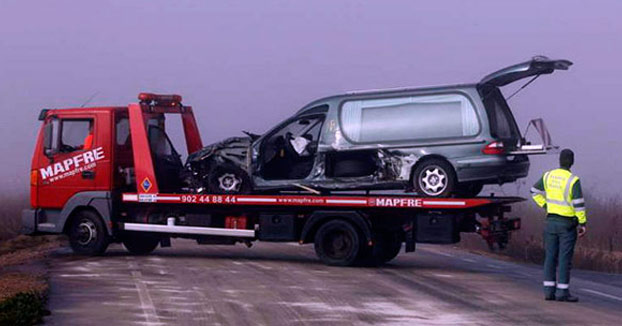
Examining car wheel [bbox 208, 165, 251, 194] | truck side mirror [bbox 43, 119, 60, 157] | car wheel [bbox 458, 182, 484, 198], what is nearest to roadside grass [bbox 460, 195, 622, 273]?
car wheel [bbox 458, 182, 484, 198]

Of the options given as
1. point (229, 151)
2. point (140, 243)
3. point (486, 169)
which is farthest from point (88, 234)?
point (486, 169)

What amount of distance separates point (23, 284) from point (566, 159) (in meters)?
7.36

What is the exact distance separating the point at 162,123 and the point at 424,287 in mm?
7205

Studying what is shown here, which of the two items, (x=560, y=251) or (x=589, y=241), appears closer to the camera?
(x=560, y=251)

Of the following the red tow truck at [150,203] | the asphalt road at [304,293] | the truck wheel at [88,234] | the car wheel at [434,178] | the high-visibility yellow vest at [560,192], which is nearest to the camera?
the asphalt road at [304,293]

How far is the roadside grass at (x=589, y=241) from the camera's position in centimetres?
2217

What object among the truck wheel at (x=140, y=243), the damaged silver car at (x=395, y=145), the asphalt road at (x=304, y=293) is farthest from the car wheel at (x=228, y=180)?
the truck wheel at (x=140, y=243)

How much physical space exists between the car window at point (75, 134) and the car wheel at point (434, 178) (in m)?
6.40

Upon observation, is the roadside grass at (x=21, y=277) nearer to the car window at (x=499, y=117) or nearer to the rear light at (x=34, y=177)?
the rear light at (x=34, y=177)

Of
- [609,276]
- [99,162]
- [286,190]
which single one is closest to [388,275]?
[286,190]

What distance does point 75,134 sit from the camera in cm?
1889

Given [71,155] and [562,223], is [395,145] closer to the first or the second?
[562,223]

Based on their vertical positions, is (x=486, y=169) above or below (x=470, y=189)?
above

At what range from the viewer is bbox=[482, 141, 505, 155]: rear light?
50.9 feet
